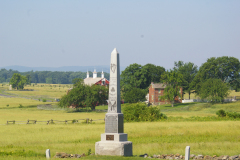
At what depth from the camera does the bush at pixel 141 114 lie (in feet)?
193

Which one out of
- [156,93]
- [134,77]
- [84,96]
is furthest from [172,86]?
[84,96]

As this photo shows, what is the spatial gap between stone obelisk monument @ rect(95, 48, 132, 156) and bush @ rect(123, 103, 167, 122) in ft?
120

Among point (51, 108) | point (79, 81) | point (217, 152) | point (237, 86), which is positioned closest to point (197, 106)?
point (237, 86)

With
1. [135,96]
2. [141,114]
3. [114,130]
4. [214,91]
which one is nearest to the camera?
[114,130]

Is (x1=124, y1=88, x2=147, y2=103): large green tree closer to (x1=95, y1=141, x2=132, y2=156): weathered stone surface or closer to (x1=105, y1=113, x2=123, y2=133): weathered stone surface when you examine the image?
(x1=105, y1=113, x2=123, y2=133): weathered stone surface

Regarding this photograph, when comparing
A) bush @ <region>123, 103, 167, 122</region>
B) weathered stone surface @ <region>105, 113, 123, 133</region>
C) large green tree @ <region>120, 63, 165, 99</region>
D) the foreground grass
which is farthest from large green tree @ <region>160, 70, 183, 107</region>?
weathered stone surface @ <region>105, 113, 123, 133</region>

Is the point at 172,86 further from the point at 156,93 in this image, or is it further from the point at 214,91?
the point at 214,91

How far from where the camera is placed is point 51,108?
110m

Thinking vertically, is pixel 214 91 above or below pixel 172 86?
below

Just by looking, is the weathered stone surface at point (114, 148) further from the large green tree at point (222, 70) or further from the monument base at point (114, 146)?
the large green tree at point (222, 70)

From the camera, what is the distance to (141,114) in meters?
59.5

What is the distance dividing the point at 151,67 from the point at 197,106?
35.5m

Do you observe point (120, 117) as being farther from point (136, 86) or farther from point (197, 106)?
point (136, 86)

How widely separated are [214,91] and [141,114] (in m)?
52.0
